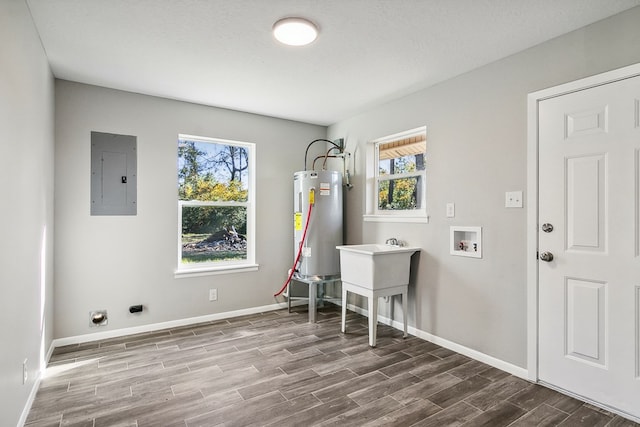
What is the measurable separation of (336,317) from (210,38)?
310cm

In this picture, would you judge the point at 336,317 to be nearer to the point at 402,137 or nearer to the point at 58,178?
the point at 402,137

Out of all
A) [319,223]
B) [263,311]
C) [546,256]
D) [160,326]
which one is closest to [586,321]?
[546,256]

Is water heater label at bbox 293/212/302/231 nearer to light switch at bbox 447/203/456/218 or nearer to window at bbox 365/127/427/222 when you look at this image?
window at bbox 365/127/427/222

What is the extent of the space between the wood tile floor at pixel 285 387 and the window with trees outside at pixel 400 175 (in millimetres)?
1359

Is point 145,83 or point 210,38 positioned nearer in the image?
point 210,38

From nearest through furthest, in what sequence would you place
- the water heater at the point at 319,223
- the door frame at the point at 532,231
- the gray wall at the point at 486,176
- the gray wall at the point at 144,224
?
the gray wall at the point at 486,176
the door frame at the point at 532,231
the gray wall at the point at 144,224
the water heater at the point at 319,223

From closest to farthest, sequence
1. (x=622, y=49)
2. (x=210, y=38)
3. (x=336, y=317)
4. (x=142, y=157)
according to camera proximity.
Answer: (x=622, y=49) → (x=210, y=38) → (x=142, y=157) → (x=336, y=317)

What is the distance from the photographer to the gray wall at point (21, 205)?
1.67 metres

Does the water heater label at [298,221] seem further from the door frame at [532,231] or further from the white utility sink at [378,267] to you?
the door frame at [532,231]

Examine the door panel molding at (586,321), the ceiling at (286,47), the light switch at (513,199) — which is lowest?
the door panel molding at (586,321)

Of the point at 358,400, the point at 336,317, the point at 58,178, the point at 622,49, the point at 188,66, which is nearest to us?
the point at 622,49

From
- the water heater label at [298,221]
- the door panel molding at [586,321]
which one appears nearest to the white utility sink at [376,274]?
the water heater label at [298,221]

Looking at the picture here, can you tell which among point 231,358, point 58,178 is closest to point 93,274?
point 58,178

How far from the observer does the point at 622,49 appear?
2084 mm
